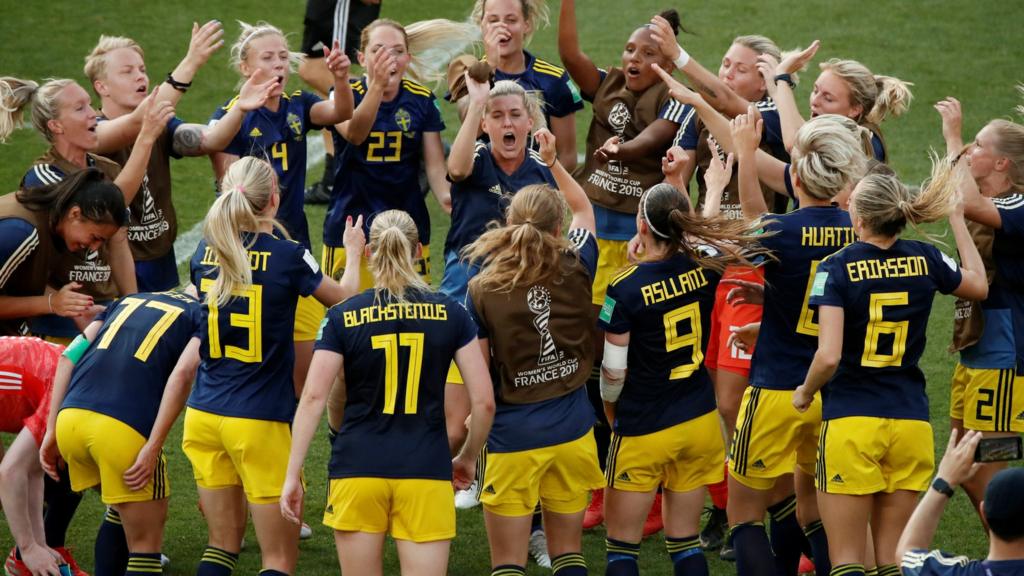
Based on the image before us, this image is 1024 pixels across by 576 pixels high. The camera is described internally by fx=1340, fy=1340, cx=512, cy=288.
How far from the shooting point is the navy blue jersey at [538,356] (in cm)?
591

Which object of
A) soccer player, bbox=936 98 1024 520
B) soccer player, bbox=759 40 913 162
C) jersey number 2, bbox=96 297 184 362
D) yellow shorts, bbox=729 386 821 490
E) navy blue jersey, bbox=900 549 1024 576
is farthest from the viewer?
soccer player, bbox=759 40 913 162

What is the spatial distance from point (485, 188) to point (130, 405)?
2340 mm

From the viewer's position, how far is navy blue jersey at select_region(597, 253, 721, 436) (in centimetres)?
599

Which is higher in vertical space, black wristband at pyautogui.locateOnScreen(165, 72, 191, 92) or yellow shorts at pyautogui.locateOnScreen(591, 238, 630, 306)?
black wristband at pyautogui.locateOnScreen(165, 72, 191, 92)

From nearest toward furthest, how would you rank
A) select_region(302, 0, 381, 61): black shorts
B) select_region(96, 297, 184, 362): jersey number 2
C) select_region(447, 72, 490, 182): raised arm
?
select_region(96, 297, 184, 362): jersey number 2, select_region(447, 72, 490, 182): raised arm, select_region(302, 0, 381, 61): black shorts

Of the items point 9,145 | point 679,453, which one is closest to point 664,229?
point 679,453

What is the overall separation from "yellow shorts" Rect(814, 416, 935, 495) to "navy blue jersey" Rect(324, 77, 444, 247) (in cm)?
322

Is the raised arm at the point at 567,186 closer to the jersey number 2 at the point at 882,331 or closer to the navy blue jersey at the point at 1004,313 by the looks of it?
the jersey number 2 at the point at 882,331

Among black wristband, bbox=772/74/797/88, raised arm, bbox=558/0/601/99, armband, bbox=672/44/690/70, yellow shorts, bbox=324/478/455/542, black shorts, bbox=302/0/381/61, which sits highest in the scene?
black shorts, bbox=302/0/381/61

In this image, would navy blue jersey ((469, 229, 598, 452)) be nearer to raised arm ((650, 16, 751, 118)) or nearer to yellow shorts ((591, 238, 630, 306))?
raised arm ((650, 16, 751, 118))

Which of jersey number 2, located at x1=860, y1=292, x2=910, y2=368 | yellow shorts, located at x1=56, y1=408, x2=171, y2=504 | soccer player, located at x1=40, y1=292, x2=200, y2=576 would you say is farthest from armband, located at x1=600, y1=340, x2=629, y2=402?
yellow shorts, located at x1=56, y1=408, x2=171, y2=504

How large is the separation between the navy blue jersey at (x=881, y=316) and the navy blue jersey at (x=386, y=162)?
311 centimetres

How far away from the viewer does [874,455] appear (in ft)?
19.0

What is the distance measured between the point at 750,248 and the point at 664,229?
0.41 meters
